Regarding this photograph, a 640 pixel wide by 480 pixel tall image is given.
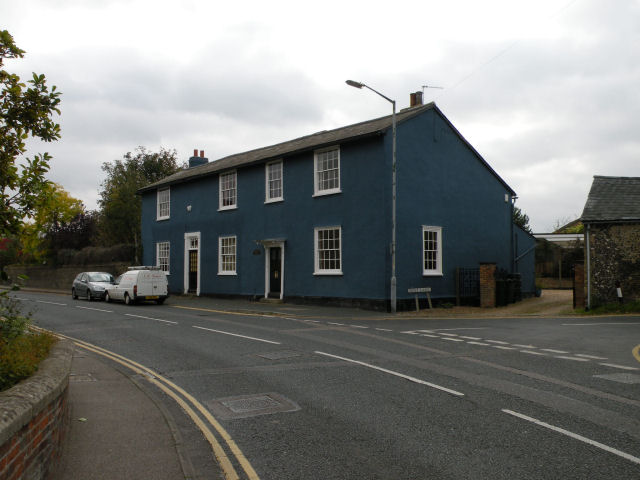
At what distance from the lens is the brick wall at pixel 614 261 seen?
819 inches

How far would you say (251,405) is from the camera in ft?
23.8

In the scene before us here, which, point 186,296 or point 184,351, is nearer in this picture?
point 184,351

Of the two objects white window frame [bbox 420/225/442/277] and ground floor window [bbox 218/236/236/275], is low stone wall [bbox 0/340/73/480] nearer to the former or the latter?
white window frame [bbox 420/225/442/277]

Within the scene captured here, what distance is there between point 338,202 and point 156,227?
53.6ft

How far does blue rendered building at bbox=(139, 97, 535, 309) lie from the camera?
2194 centimetres

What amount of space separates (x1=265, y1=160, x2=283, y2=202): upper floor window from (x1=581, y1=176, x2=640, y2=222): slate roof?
13458mm

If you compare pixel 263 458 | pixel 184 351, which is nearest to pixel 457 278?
pixel 184 351

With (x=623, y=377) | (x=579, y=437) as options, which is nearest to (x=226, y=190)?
(x=623, y=377)

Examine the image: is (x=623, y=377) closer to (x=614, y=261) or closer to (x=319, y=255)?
(x=614, y=261)

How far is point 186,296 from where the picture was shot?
101 ft

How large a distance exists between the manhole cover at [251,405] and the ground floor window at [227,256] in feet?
68.2

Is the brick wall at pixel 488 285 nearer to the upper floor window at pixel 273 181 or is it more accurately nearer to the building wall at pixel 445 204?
A: the building wall at pixel 445 204

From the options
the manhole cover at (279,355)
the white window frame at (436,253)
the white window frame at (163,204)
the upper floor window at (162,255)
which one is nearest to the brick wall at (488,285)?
the white window frame at (436,253)

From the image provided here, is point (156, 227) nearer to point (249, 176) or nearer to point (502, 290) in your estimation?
point (249, 176)
